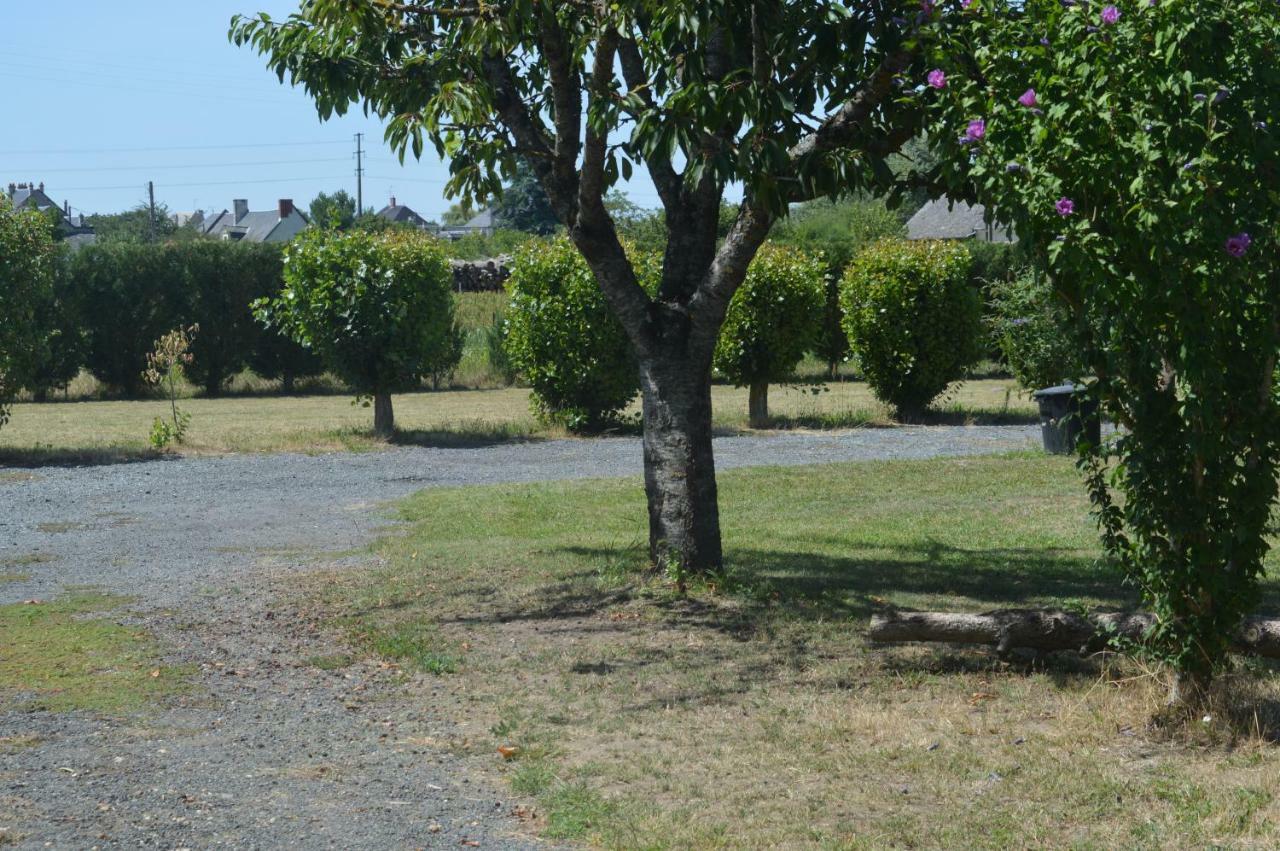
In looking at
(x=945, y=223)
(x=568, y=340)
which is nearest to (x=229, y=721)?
(x=568, y=340)

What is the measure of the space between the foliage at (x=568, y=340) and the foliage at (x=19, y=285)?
6.00 m

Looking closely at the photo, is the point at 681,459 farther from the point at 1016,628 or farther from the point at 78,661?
the point at 78,661

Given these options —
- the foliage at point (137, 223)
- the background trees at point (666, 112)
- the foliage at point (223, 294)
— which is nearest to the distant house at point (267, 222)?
the foliage at point (137, 223)

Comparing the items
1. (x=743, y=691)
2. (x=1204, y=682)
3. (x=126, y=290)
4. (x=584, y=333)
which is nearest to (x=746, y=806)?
(x=743, y=691)

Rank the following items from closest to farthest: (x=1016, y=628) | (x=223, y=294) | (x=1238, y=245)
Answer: (x=1238, y=245), (x=1016, y=628), (x=223, y=294)

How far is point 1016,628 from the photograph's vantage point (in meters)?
6.34

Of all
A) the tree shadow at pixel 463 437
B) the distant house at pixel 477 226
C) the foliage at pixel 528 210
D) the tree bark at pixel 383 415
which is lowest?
the tree shadow at pixel 463 437

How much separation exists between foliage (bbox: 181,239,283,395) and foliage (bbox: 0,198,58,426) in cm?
955

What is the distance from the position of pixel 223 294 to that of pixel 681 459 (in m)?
19.9

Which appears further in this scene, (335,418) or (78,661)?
(335,418)

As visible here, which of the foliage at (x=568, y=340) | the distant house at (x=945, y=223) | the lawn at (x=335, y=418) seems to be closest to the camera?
the lawn at (x=335, y=418)

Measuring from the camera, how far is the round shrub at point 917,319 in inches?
770

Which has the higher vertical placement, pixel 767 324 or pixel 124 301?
pixel 124 301

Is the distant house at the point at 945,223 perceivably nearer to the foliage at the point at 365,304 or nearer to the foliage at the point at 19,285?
the foliage at the point at 365,304
